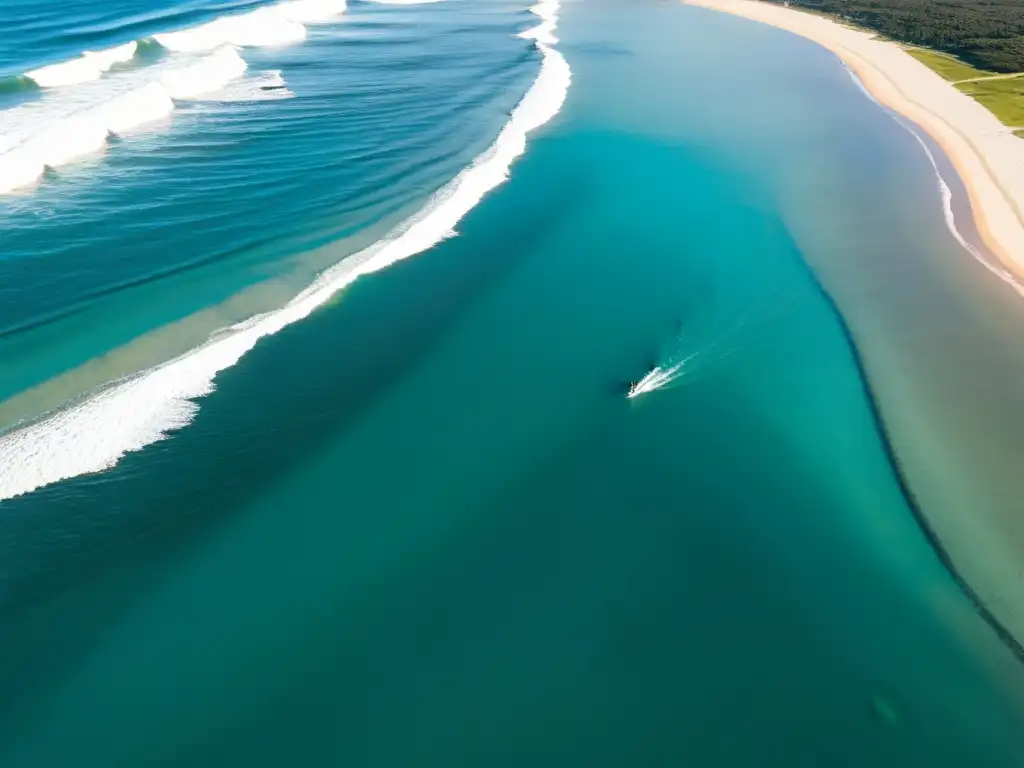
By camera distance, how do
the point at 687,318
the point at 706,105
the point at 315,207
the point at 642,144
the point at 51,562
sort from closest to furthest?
the point at 51,562
the point at 687,318
the point at 315,207
the point at 642,144
the point at 706,105

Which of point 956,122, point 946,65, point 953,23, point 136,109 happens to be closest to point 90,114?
point 136,109

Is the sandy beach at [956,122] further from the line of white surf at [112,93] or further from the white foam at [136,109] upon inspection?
the white foam at [136,109]

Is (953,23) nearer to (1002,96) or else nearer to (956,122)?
(1002,96)

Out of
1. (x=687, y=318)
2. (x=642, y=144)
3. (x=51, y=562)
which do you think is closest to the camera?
(x=51, y=562)

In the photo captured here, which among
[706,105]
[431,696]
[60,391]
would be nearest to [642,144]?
[706,105]

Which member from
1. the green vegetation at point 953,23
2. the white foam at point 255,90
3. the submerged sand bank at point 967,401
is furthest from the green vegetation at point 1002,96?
the white foam at point 255,90

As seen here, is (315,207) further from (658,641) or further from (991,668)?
(991,668)
